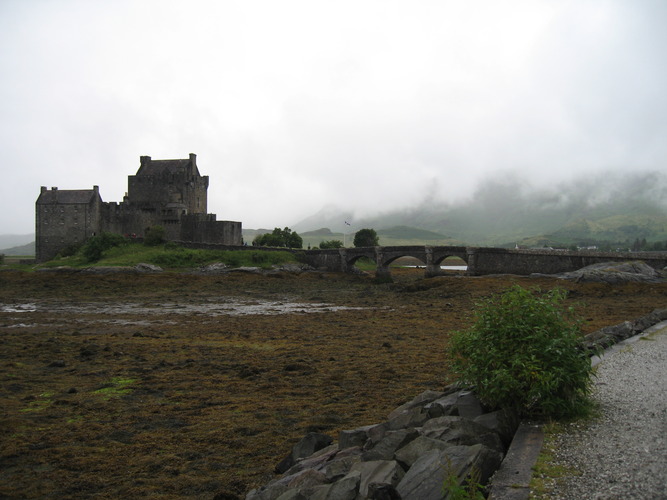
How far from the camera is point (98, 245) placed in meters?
65.8

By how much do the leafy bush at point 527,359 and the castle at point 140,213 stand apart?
230 feet

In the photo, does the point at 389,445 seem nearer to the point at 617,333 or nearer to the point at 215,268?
the point at 617,333

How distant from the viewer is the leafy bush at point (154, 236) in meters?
70.8

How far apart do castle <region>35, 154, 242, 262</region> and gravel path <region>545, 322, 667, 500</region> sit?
70.2 meters

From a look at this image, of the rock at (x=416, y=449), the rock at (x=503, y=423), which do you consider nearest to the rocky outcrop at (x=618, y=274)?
the rock at (x=503, y=423)

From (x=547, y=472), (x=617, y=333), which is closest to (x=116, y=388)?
(x=547, y=472)

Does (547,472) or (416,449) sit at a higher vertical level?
(547,472)

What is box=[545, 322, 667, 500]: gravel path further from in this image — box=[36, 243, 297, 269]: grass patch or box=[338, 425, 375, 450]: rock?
box=[36, 243, 297, 269]: grass patch

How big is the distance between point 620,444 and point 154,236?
230ft

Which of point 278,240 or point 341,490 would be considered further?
point 278,240

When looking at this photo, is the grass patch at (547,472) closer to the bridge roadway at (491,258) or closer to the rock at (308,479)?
the rock at (308,479)

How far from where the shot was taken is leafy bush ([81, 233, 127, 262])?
65062mm

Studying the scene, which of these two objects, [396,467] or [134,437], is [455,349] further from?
[134,437]

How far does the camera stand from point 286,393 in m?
14.6
